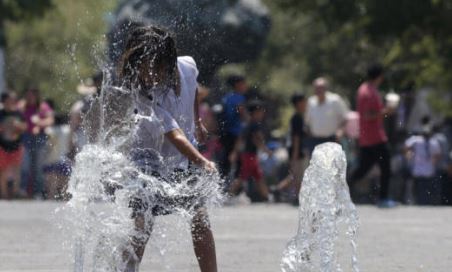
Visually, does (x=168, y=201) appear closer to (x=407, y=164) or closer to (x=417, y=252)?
(x=417, y=252)

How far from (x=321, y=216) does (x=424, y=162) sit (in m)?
12.7

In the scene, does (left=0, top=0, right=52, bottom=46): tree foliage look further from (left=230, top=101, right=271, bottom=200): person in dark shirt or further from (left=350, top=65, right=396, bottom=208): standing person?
(left=350, top=65, right=396, bottom=208): standing person

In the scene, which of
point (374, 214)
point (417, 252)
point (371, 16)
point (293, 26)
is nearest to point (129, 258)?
point (417, 252)

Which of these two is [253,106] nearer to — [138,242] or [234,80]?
[234,80]

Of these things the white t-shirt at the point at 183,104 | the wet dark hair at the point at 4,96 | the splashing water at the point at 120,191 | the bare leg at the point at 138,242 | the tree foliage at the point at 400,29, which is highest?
the tree foliage at the point at 400,29

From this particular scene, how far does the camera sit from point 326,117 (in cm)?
1953

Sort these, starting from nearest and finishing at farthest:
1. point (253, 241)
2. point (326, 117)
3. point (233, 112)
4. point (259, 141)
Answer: point (253, 241) → point (233, 112) → point (326, 117) → point (259, 141)

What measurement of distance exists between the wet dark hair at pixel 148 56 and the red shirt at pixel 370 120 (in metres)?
10.3

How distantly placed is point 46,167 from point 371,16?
6.30 m

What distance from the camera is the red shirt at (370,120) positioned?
1842 centimetres

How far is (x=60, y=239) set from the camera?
42.3 feet

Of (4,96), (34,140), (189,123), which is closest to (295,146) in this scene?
(34,140)

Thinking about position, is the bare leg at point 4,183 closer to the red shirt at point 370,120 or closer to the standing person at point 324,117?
the standing person at point 324,117

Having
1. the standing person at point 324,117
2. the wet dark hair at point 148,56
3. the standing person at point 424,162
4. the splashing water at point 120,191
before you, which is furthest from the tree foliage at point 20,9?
the wet dark hair at point 148,56
